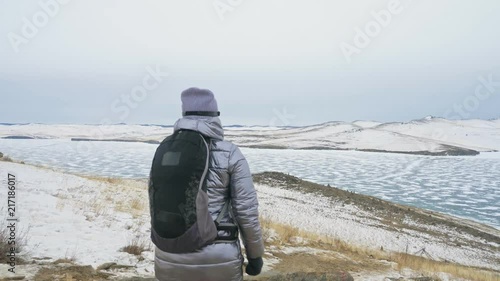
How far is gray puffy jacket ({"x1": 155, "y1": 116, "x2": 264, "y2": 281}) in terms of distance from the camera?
301 centimetres

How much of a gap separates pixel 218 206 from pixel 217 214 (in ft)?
0.20

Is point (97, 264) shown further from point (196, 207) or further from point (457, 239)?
point (457, 239)

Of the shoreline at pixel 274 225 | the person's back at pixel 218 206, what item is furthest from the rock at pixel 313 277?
the person's back at pixel 218 206

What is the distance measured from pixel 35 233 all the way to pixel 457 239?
15.3 m

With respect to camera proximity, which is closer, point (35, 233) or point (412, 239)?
point (35, 233)

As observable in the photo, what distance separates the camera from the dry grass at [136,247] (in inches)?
269

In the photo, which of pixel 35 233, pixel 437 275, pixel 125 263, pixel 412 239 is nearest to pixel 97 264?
pixel 125 263

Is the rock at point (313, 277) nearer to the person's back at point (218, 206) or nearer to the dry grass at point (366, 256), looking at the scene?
the person's back at point (218, 206)

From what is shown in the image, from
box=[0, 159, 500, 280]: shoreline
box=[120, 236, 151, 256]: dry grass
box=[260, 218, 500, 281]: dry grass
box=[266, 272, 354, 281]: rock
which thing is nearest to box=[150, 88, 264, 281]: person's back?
box=[266, 272, 354, 281]: rock

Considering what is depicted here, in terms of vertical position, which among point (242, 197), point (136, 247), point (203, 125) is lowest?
point (136, 247)

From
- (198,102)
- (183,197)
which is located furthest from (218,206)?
(198,102)

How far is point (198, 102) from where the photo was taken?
316 cm

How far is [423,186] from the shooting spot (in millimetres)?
32594

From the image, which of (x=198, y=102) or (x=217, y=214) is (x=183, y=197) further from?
(x=198, y=102)
